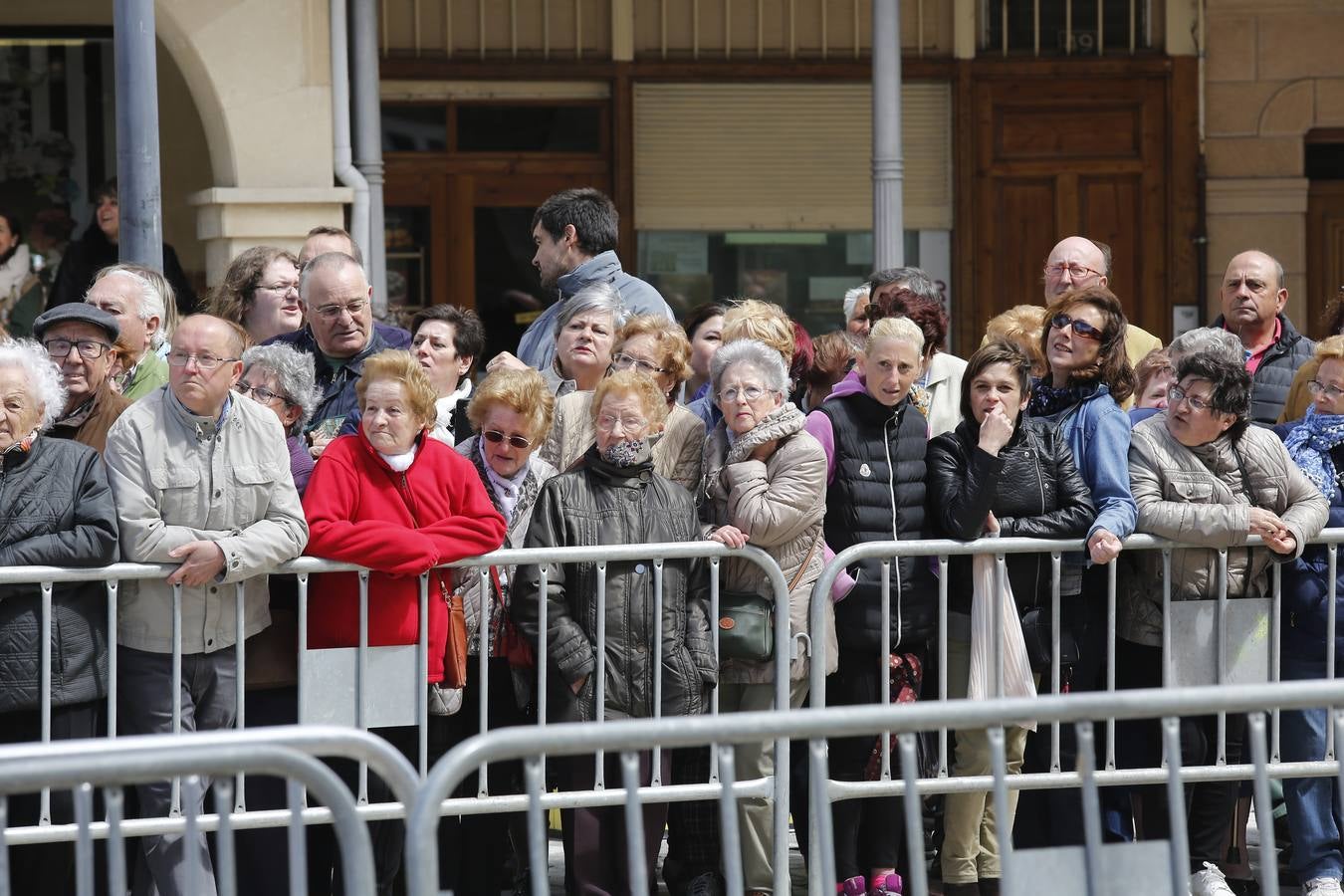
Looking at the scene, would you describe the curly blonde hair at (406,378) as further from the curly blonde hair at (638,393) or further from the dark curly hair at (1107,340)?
the dark curly hair at (1107,340)

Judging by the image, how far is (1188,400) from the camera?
582cm

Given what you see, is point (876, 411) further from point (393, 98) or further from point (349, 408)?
point (393, 98)

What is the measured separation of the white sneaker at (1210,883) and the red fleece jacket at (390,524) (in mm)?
2452

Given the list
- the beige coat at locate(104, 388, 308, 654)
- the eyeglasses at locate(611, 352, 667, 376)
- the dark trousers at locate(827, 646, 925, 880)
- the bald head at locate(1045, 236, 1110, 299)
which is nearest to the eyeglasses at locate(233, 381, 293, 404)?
the beige coat at locate(104, 388, 308, 654)

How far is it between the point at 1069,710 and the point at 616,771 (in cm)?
221

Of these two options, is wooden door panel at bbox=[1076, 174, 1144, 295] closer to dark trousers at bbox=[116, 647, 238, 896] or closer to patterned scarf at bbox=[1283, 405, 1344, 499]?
patterned scarf at bbox=[1283, 405, 1344, 499]

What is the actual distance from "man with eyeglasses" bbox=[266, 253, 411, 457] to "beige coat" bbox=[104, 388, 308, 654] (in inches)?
34.5

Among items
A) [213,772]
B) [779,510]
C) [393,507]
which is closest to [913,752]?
[213,772]

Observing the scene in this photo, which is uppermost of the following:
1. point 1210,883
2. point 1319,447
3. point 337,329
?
point 337,329

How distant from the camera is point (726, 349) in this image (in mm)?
5898

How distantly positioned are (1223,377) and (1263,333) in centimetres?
125

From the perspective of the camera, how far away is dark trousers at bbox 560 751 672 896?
5.57m

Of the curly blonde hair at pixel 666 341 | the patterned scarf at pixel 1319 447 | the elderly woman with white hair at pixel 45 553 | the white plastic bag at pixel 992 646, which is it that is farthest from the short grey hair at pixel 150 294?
the patterned scarf at pixel 1319 447

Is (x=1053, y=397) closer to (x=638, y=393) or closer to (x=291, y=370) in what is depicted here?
(x=638, y=393)
